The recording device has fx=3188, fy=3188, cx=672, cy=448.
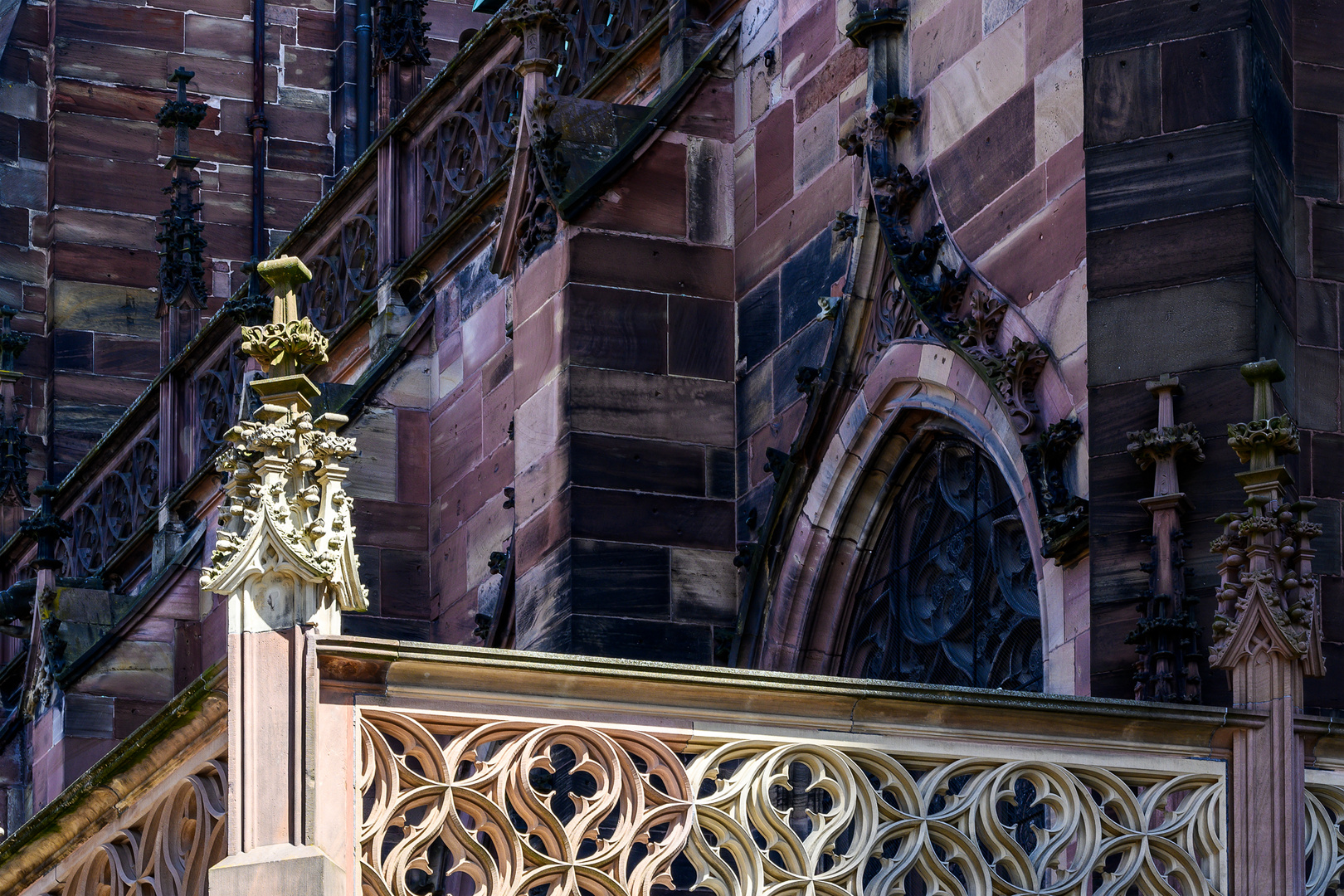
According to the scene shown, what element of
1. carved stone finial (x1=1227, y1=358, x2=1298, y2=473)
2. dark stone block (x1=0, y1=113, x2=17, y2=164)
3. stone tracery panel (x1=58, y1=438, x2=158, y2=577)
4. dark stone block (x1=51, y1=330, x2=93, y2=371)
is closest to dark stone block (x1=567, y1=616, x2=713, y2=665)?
carved stone finial (x1=1227, y1=358, x2=1298, y2=473)

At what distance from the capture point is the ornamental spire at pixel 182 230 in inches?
999

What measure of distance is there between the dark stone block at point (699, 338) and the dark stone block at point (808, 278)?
1.91 feet

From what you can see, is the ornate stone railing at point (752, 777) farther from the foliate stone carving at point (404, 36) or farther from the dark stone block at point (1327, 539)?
the foliate stone carving at point (404, 36)

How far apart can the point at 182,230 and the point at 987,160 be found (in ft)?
47.4

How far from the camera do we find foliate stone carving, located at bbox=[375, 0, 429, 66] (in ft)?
80.9

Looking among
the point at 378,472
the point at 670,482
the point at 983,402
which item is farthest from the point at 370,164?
the point at 983,402

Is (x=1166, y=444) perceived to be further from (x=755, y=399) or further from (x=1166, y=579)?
(x=755, y=399)

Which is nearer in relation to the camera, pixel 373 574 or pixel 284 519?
pixel 284 519

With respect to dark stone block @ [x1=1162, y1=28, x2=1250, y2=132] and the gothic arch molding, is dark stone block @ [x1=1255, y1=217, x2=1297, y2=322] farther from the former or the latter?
the gothic arch molding

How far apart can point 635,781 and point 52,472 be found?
1985 cm

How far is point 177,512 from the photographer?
2177 centimetres

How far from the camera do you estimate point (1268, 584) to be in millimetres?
9383

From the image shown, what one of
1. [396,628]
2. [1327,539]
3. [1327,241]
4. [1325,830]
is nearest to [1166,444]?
[1327,539]

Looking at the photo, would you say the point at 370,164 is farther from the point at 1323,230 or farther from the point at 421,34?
the point at 1323,230
